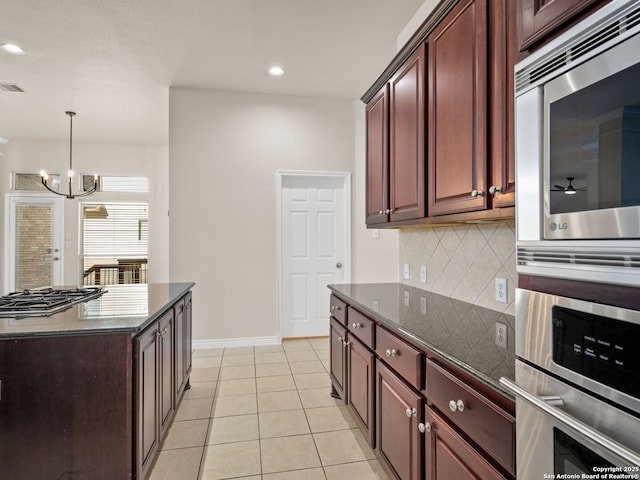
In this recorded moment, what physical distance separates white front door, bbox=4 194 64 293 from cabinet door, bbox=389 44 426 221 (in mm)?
6623

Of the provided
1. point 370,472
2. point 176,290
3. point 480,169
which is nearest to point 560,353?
point 480,169

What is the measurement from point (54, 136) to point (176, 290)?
17.3 feet

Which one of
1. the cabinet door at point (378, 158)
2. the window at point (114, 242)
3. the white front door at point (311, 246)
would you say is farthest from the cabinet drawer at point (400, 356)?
the window at point (114, 242)

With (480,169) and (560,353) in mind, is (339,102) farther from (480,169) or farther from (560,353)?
(560,353)

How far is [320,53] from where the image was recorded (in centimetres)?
359

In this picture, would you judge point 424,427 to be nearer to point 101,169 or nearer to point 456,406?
point 456,406

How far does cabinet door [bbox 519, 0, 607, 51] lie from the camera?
0.76 m

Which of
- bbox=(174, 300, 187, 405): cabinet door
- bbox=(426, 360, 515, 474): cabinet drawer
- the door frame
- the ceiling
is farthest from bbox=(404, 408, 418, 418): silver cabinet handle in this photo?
the door frame

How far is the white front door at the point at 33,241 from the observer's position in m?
6.46

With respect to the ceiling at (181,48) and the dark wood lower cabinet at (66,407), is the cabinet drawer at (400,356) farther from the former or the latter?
the ceiling at (181,48)

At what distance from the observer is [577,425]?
0.69 meters

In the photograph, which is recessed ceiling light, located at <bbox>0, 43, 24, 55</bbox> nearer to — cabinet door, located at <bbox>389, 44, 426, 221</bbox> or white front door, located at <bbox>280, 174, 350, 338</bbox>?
white front door, located at <bbox>280, 174, 350, 338</bbox>

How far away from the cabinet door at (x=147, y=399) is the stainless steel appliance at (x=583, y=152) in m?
1.71

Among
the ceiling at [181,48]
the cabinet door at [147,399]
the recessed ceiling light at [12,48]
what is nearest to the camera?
the cabinet door at [147,399]
